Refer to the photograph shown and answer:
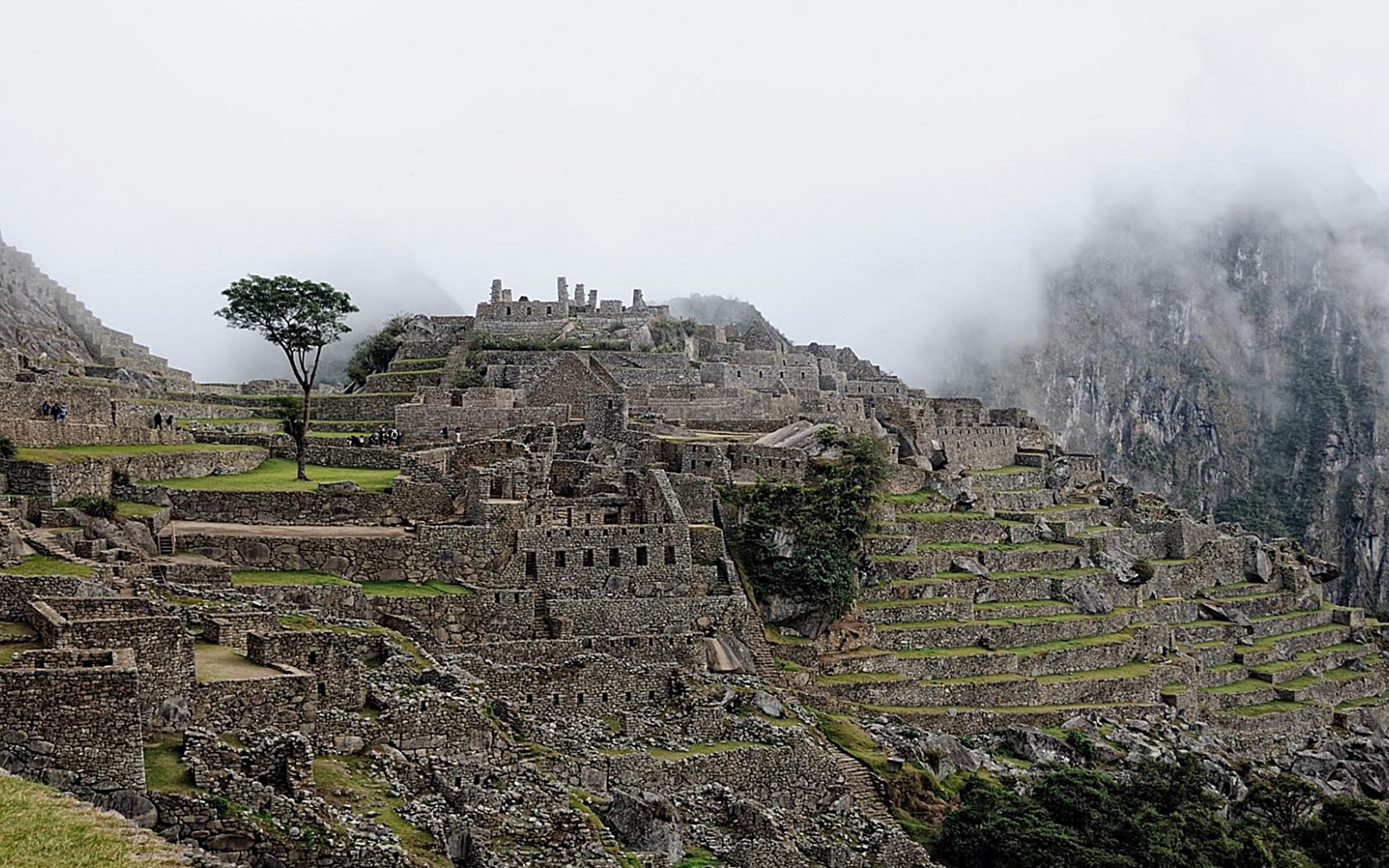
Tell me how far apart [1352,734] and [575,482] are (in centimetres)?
3202

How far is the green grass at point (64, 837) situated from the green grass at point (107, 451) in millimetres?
15155

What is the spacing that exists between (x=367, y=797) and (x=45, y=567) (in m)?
6.75

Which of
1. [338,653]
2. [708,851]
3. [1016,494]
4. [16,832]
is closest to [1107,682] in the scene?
[1016,494]

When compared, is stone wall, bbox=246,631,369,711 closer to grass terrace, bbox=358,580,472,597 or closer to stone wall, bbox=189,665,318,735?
stone wall, bbox=189,665,318,735

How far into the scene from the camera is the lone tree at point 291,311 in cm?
3388

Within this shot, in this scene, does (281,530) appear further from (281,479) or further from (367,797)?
(367,797)

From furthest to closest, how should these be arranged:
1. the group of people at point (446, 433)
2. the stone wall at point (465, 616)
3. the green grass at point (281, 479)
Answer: the group of people at point (446, 433), the green grass at point (281, 479), the stone wall at point (465, 616)

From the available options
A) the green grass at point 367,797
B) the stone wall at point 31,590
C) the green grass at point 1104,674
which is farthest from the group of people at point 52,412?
the green grass at point 1104,674

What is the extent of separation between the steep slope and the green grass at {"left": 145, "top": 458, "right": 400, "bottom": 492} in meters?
14.0

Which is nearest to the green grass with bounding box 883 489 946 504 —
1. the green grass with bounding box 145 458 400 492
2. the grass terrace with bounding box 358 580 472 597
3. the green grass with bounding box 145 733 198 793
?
the green grass with bounding box 145 458 400 492

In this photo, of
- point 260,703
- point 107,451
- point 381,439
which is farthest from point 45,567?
point 381,439

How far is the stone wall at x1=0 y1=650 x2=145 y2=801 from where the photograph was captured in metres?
13.8

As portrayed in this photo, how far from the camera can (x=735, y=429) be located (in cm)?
4200

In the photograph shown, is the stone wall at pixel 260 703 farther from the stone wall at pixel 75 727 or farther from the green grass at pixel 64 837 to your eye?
the green grass at pixel 64 837
